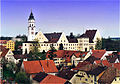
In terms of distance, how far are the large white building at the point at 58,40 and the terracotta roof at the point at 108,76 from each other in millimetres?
11141

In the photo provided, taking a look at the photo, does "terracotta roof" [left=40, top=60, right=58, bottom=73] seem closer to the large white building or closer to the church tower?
the large white building

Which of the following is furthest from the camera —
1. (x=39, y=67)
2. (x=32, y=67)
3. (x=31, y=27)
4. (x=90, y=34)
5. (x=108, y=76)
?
(x=90, y=34)

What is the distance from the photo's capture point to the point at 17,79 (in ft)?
31.1

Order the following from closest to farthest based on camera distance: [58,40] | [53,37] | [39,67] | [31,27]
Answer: [39,67] → [31,27] → [58,40] → [53,37]

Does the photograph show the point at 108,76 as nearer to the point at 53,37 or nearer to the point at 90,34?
the point at 53,37

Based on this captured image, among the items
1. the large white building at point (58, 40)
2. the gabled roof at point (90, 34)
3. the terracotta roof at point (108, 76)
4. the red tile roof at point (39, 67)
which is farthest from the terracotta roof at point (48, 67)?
the gabled roof at point (90, 34)

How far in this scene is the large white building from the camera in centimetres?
2212

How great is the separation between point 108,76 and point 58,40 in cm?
1306

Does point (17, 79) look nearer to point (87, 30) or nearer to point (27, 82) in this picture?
point (27, 82)

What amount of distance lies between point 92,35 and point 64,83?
1622 centimetres

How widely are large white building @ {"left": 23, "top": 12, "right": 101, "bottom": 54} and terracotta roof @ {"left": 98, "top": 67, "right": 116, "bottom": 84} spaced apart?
11141 mm

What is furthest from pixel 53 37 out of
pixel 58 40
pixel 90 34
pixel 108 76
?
pixel 108 76

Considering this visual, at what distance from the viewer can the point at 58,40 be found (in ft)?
75.9

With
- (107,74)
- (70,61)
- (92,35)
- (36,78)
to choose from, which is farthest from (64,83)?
(92,35)
